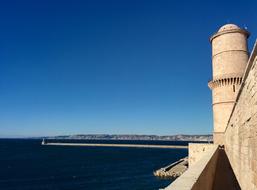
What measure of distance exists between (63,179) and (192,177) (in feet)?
155

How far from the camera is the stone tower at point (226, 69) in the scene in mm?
24500

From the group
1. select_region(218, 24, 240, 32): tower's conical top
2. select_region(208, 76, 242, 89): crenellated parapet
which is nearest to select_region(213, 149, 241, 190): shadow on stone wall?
select_region(208, 76, 242, 89): crenellated parapet

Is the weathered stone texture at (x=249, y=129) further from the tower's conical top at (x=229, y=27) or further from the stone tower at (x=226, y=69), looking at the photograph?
the tower's conical top at (x=229, y=27)

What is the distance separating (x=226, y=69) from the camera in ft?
81.3

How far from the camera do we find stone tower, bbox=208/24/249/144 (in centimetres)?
2450

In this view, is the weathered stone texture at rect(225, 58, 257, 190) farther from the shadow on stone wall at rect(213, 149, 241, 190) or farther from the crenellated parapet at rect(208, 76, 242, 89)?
the crenellated parapet at rect(208, 76, 242, 89)

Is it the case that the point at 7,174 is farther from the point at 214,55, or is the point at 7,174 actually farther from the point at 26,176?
the point at 214,55

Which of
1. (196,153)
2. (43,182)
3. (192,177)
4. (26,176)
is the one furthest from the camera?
(26,176)

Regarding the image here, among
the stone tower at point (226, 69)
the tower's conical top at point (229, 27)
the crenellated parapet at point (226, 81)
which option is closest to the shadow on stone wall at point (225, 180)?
the stone tower at point (226, 69)

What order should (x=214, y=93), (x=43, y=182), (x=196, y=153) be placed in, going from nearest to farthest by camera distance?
(x=196, y=153)
(x=214, y=93)
(x=43, y=182)

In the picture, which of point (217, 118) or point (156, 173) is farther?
point (156, 173)

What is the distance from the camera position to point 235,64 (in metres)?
24.5

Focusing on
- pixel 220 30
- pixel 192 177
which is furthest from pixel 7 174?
pixel 192 177

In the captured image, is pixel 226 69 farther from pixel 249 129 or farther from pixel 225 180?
pixel 249 129
